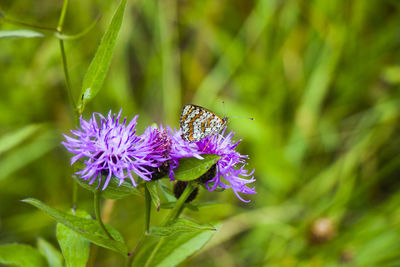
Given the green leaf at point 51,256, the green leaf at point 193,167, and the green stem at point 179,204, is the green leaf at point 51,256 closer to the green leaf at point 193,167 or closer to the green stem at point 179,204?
the green stem at point 179,204

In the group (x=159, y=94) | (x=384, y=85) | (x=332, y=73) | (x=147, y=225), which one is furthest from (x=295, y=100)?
(x=147, y=225)

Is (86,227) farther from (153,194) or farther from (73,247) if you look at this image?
(153,194)

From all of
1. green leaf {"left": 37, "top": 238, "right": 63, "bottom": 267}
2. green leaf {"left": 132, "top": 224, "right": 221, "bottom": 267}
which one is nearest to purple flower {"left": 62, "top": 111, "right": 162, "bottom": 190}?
green leaf {"left": 132, "top": 224, "right": 221, "bottom": 267}

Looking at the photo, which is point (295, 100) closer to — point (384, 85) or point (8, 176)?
point (384, 85)

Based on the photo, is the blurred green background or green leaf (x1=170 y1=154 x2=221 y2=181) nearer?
green leaf (x1=170 y1=154 x2=221 y2=181)

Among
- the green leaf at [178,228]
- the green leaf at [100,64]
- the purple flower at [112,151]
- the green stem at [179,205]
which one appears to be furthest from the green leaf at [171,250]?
the green leaf at [100,64]

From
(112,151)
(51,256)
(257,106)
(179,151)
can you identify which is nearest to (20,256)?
(51,256)

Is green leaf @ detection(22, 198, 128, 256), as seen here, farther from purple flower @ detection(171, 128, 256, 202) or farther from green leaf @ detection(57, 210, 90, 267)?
purple flower @ detection(171, 128, 256, 202)
